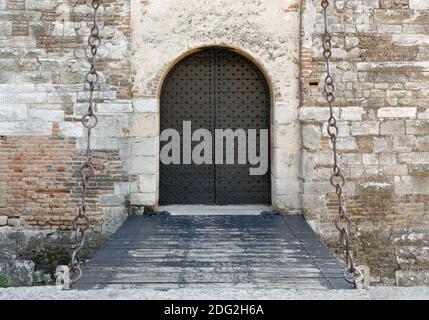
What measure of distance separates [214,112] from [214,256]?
2.66 m

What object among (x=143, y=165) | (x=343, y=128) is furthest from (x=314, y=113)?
(x=143, y=165)

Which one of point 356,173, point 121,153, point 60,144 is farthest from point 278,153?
point 60,144

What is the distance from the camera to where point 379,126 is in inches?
249

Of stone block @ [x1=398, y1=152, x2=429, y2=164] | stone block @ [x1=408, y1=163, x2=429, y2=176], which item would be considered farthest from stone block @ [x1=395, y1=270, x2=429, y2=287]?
stone block @ [x1=398, y1=152, x2=429, y2=164]

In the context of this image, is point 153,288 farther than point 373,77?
No

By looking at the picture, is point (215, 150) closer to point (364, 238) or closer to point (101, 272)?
point (364, 238)

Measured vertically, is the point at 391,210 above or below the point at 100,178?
below

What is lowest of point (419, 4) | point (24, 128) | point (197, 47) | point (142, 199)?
point (142, 199)

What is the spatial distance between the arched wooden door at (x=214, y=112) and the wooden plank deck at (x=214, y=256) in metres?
0.63

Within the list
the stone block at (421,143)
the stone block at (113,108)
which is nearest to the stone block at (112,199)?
the stone block at (113,108)

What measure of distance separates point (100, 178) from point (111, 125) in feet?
2.35

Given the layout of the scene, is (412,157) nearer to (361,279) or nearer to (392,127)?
(392,127)

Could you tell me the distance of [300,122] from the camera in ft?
21.2

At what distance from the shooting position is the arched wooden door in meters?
6.78
